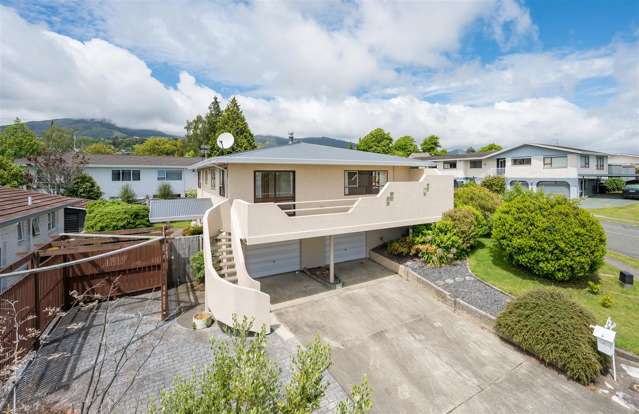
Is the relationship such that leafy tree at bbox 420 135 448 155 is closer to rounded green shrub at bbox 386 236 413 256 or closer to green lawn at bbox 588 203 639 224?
green lawn at bbox 588 203 639 224

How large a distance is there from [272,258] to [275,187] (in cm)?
352

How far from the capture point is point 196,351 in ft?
28.4

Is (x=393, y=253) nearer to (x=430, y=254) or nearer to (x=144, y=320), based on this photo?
(x=430, y=254)

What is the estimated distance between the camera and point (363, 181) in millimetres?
16734

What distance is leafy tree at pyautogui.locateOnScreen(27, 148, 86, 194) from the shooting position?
27.9m

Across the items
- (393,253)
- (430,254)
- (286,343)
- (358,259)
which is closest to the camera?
(286,343)

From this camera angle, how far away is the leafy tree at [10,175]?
27.4 m

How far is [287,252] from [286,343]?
620cm

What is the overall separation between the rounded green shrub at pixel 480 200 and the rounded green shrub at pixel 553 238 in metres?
4.80

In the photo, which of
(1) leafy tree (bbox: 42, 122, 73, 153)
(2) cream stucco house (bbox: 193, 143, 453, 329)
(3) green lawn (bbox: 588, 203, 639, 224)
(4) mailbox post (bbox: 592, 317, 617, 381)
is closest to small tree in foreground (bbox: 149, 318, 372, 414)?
(2) cream stucco house (bbox: 193, 143, 453, 329)

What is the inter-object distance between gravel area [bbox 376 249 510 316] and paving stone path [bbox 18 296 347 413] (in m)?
6.51

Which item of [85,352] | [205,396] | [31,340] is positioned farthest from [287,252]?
[205,396]

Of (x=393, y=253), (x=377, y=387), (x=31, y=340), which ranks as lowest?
(x=377, y=387)

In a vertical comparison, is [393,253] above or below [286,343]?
above
